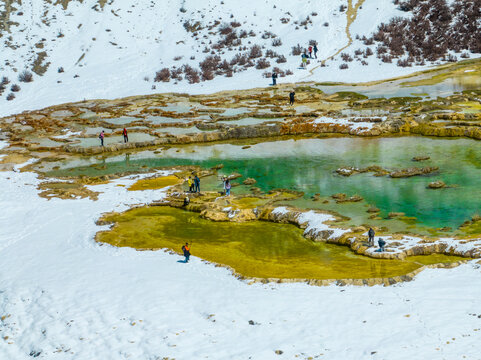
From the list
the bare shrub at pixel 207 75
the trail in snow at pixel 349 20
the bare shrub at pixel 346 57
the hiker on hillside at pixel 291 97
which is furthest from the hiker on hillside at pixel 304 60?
the hiker on hillside at pixel 291 97

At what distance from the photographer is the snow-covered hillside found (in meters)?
61.4

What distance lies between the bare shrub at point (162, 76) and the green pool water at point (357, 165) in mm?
24810

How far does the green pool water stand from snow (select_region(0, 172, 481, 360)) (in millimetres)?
6648

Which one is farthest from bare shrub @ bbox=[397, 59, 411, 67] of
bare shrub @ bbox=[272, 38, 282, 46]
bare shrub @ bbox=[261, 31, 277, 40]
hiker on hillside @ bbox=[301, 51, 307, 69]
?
bare shrub @ bbox=[261, 31, 277, 40]

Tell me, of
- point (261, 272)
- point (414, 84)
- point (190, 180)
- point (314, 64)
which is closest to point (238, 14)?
point (314, 64)

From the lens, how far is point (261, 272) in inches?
770

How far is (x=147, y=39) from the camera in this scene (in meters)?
74.6

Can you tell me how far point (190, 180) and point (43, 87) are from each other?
4146cm

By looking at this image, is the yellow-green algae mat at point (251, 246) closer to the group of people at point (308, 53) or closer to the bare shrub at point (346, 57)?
the group of people at point (308, 53)

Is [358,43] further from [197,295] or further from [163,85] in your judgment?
[197,295]

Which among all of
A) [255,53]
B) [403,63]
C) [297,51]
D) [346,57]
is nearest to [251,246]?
[403,63]

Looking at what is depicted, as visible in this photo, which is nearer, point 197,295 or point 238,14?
point 197,295

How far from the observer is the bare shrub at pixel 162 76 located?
63.6 meters

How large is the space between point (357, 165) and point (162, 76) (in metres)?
38.4
